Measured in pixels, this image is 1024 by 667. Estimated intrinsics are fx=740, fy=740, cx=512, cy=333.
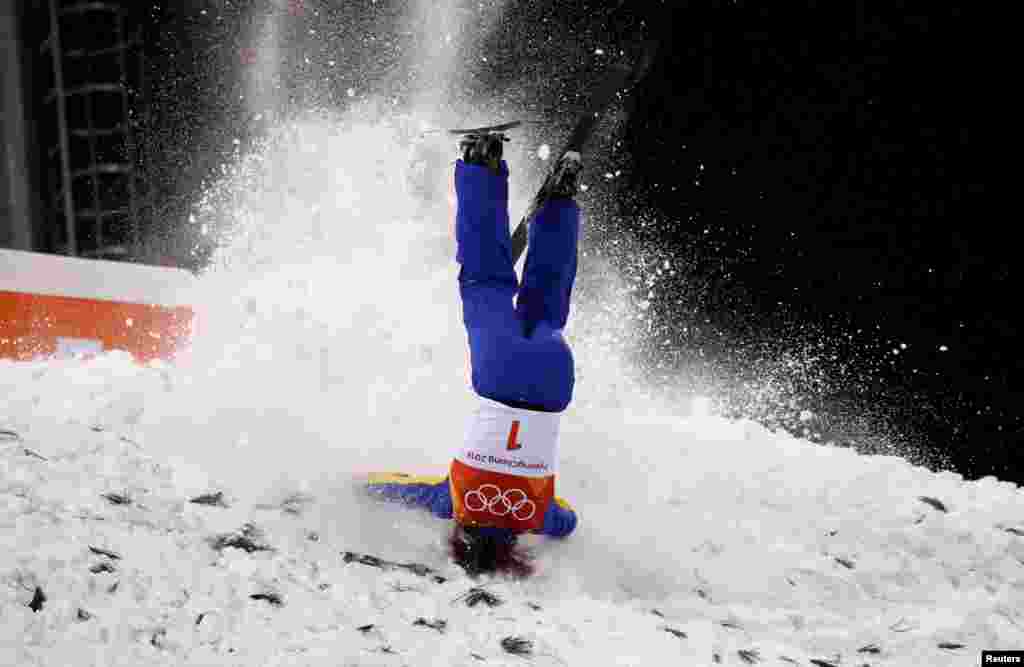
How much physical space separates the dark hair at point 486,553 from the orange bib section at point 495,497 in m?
0.05

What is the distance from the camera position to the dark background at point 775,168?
4.52 m

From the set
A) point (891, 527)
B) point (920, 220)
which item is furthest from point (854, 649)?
point (920, 220)

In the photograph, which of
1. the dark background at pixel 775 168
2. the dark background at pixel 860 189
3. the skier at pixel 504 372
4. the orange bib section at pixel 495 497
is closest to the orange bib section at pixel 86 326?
the dark background at pixel 775 168

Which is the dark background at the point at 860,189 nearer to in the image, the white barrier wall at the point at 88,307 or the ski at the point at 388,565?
the white barrier wall at the point at 88,307

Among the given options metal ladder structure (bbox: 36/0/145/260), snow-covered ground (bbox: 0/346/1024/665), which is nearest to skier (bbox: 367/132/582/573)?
snow-covered ground (bbox: 0/346/1024/665)

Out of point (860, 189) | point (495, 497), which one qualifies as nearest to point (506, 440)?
point (495, 497)

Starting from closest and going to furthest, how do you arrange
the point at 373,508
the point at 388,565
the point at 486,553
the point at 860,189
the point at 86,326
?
the point at 388,565, the point at 486,553, the point at 373,508, the point at 86,326, the point at 860,189

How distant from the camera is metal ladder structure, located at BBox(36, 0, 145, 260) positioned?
16.1 ft

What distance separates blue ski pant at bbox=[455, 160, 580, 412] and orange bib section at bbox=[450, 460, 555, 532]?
274 millimetres

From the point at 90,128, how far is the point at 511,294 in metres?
3.73

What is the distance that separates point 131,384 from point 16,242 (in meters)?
2.15

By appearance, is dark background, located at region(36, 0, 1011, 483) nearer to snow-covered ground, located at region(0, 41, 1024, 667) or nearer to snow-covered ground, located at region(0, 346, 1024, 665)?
snow-covered ground, located at region(0, 41, 1024, 667)

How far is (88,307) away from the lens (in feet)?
13.7

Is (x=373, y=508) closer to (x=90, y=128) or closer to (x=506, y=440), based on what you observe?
(x=506, y=440)
